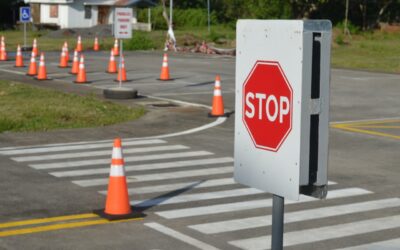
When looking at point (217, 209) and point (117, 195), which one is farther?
point (217, 209)

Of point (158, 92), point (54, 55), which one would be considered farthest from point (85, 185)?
point (54, 55)

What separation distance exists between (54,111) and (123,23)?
3.55 meters


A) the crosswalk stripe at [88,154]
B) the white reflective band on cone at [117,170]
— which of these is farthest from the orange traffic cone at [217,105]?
the white reflective band on cone at [117,170]

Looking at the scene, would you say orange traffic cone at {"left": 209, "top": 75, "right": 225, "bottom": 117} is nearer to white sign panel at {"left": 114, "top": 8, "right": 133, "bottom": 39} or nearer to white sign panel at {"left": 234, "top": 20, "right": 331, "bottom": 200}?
white sign panel at {"left": 114, "top": 8, "right": 133, "bottom": 39}

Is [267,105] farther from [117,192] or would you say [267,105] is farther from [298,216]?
[298,216]

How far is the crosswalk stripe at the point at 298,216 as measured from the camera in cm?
966

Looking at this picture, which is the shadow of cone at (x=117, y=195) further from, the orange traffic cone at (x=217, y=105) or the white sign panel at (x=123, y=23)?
the white sign panel at (x=123, y=23)

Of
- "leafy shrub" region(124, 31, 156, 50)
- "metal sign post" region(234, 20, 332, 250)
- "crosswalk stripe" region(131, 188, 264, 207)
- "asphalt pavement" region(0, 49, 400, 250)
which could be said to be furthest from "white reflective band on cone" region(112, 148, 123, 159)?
"leafy shrub" region(124, 31, 156, 50)

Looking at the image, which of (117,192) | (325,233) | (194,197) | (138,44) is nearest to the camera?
(325,233)

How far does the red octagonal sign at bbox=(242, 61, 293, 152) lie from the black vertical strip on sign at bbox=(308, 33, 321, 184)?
0.40 feet

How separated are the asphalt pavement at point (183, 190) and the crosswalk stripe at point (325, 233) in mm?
11

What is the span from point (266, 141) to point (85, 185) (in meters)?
7.64

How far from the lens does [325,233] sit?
31.2 feet

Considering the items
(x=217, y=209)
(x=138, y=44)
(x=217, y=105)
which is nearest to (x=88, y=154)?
(x=217, y=209)
